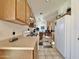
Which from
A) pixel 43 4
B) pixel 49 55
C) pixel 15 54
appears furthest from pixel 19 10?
pixel 43 4

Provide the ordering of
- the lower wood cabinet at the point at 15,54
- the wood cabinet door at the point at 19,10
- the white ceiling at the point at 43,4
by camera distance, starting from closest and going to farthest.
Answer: the lower wood cabinet at the point at 15,54
the wood cabinet door at the point at 19,10
the white ceiling at the point at 43,4

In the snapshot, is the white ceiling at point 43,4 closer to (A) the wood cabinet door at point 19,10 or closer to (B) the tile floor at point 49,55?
(B) the tile floor at point 49,55

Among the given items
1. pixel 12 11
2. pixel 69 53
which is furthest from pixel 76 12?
pixel 12 11

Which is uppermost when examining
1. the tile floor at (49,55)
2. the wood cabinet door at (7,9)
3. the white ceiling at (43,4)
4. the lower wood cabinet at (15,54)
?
the white ceiling at (43,4)

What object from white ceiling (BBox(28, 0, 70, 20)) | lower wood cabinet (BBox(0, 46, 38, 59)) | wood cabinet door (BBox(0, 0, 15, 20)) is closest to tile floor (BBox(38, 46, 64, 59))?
white ceiling (BBox(28, 0, 70, 20))

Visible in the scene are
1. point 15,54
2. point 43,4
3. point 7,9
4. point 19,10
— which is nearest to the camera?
point 15,54

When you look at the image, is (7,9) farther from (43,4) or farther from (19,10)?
(43,4)

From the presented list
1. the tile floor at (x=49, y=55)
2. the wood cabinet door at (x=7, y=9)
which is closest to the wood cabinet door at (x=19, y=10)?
the wood cabinet door at (x=7, y=9)

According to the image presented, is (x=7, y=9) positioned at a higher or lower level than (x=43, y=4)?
lower

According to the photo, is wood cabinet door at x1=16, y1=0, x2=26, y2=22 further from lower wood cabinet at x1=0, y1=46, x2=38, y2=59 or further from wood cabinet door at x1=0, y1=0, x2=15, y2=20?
lower wood cabinet at x1=0, y1=46, x2=38, y2=59

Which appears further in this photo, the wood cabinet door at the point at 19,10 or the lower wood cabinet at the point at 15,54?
the wood cabinet door at the point at 19,10

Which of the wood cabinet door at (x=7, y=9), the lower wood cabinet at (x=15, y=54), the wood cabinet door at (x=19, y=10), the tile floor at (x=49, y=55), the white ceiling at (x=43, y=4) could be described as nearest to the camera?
the lower wood cabinet at (x=15, y=54)

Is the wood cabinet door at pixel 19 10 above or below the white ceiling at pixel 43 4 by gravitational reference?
below

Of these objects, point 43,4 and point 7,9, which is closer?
point 7,9
